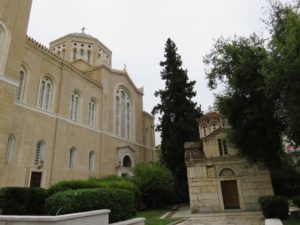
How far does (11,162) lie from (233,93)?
568 inches

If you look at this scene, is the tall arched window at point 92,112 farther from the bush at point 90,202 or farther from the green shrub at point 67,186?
the bush at point 90,202

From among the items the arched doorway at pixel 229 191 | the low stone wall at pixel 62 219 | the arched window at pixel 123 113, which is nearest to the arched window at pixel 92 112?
the arched window at pixel 123 113

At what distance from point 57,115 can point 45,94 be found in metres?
1.97

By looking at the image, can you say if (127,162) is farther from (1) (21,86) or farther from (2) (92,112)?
(1) (21,86)

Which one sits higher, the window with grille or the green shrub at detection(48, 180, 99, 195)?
the window with grille

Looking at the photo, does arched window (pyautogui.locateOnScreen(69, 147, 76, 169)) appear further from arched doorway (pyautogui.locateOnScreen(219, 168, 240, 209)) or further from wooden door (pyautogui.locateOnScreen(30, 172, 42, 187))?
arched doorway (pyautogui.locateOnScreen(219, 168, 240, 209))

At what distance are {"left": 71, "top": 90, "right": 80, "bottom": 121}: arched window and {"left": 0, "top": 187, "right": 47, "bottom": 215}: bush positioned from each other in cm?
1417

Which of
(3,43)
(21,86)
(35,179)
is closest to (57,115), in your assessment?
(21,86)

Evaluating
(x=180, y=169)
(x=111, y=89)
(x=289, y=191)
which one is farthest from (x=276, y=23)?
(x=289, y=191)

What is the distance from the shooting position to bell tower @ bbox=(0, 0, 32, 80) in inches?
560

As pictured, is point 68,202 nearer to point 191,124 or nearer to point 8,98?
point 8,98

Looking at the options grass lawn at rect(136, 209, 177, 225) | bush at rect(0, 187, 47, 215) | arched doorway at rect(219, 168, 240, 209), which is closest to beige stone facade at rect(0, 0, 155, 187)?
bush at rect(0, 187, 47, 215)

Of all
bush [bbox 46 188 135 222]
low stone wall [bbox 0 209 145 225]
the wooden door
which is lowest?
low stone wall [bbox 0 209 145 225]

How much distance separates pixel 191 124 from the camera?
79.8 ft
